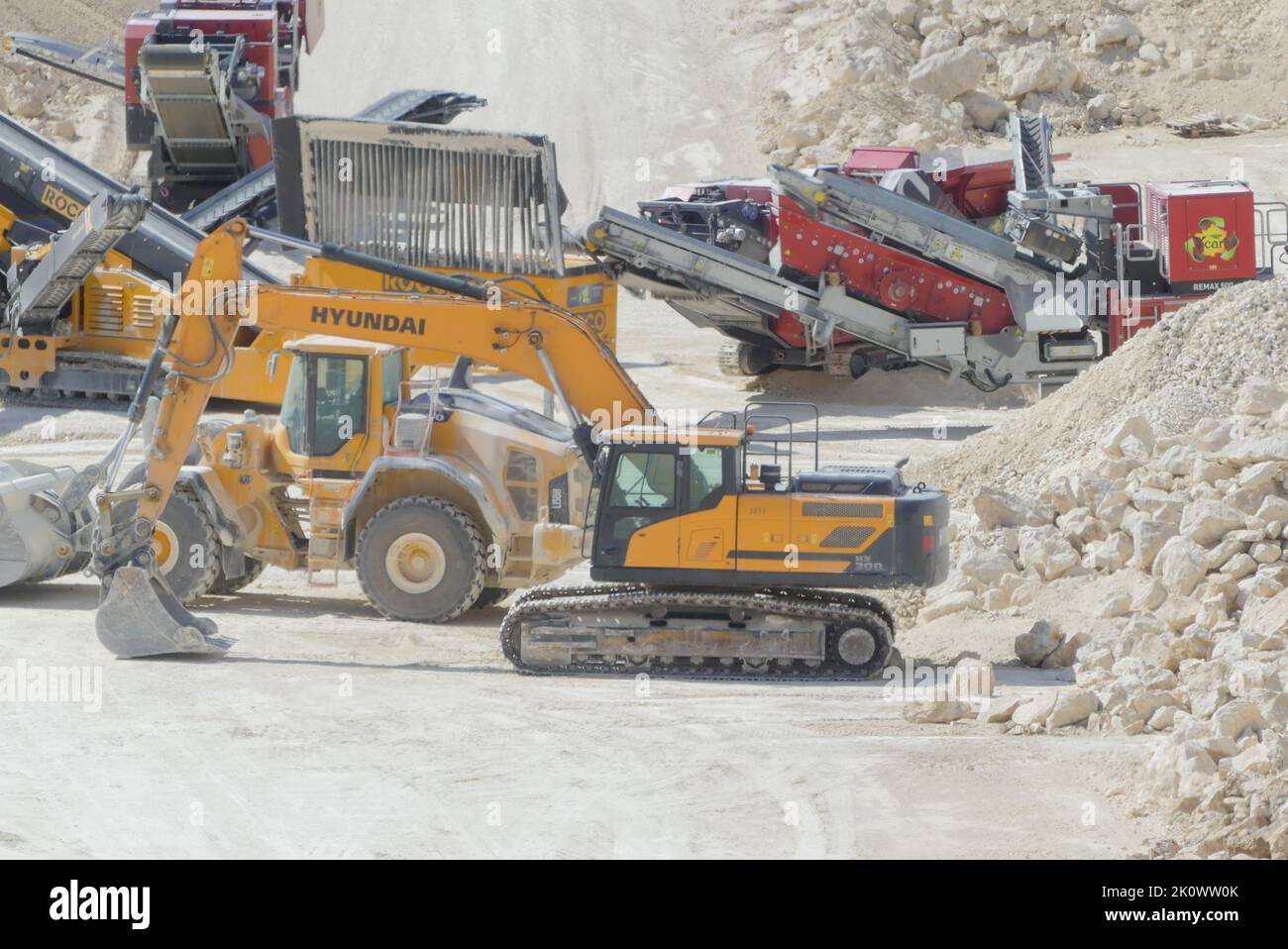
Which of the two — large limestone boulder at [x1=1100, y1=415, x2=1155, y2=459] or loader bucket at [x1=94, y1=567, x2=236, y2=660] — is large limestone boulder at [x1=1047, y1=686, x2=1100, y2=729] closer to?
large limestone boulder at [x1=1100, y1=415, x2=1155, y2=459]

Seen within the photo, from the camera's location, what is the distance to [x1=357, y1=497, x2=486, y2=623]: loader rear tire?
1284 cm

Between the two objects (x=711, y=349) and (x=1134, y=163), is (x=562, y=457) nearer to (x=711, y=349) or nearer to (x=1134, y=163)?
(x=711, y=349)

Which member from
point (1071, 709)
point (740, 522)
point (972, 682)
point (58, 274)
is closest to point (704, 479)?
point (740, 522)

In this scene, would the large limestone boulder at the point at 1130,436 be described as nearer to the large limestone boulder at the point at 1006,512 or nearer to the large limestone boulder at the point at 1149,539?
the large limestone boulder at the point at 1006,512

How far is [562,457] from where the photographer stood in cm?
1311

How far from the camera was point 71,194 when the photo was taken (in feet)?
69.5

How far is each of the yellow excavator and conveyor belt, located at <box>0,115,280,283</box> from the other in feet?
24.5

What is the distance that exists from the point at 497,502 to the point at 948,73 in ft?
75.5

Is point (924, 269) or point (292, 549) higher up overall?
point (924, 269)

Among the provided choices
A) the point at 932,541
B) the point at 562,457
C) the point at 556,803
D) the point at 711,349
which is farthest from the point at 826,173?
the point at 556,803

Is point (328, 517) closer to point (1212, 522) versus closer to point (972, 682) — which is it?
point (972, 682)

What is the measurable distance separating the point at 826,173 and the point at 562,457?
8338mm

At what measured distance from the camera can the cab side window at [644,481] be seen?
37.8ft

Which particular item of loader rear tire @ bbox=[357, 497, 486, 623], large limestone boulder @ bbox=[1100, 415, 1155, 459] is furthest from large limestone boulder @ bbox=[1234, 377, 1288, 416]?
loader rear tire @ bbox=[357, 497, 486, 623]
